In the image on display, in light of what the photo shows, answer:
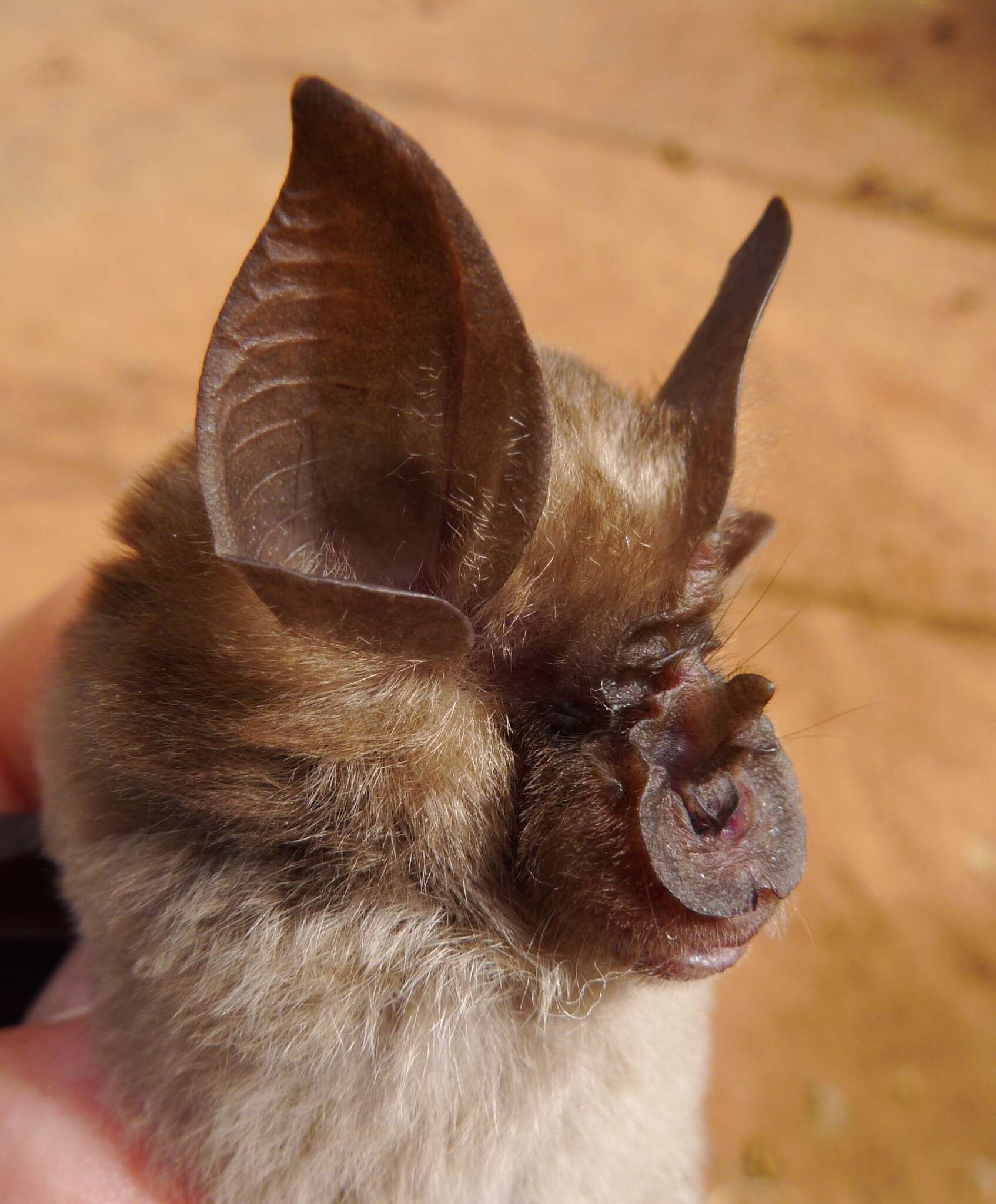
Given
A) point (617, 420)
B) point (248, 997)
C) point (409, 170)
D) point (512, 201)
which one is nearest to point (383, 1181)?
point (248, 997)

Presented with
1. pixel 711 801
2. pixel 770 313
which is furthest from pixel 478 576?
pixel 770 313

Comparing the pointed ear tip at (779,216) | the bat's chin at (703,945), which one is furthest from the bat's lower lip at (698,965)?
the pointed ear tip at (779,216)

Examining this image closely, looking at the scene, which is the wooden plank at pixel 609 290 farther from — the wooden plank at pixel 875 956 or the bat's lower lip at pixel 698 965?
the bat's lower lip at pixel 698 965

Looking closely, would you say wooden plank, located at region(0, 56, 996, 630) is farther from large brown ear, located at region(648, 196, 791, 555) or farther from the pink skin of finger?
the pink skin of finger

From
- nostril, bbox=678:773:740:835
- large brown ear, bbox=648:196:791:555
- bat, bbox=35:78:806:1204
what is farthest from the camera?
large brown ear, bbox=648:196:791:555

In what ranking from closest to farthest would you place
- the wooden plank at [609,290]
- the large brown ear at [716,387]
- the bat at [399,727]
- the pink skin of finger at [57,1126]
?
the bat at [399,727]
the large brown ear at [716,387]
the pink skin of finger at [57,1126]
the wooden plank at [609,290]

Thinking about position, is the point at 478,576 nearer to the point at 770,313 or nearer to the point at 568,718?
the point at 568,718

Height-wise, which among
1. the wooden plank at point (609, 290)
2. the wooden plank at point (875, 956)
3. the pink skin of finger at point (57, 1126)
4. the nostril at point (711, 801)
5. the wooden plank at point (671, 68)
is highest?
the wooden plank at point (671, 68)

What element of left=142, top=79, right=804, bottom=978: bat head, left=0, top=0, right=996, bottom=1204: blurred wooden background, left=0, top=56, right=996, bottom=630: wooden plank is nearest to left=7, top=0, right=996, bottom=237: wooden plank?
left=0, top=0, right=996, bottom=1204: blurred wooden background
